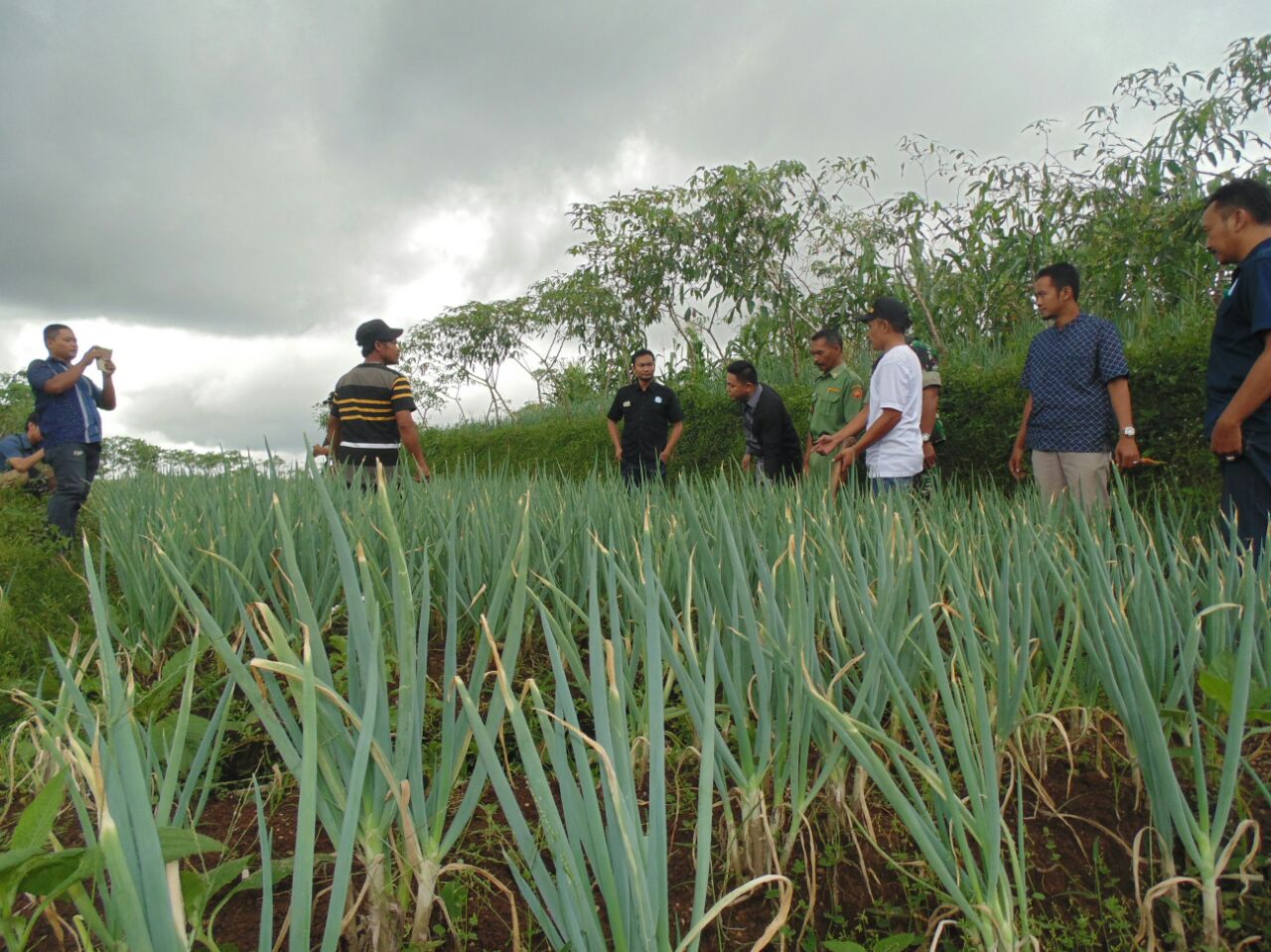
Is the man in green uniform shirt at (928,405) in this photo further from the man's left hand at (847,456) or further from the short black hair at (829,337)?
the man's left hand at (847,456)

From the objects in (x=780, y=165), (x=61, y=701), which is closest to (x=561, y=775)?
(x=61, y=701)

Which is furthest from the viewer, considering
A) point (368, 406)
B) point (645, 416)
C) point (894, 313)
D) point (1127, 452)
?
point (645, 416)

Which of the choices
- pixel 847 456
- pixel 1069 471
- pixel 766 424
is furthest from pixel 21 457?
pixel 1069 471

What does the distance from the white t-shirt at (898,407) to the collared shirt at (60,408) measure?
435 cm

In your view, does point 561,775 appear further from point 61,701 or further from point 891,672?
point 61,701

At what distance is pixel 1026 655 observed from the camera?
1091 mm

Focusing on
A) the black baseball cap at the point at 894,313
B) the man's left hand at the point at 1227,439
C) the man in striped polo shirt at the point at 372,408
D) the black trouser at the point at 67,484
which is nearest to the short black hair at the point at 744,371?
the black baseball cap at the point at 894,313

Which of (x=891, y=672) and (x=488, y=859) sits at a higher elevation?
(x=891, y=672)

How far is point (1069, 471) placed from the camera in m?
3.25

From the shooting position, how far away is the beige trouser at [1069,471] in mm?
3166

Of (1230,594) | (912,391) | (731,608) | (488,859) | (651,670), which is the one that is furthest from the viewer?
(912,391)

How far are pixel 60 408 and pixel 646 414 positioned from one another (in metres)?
3.43

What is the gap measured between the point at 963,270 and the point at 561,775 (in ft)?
23.0

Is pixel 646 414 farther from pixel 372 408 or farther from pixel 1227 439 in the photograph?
pixel 1227 439
